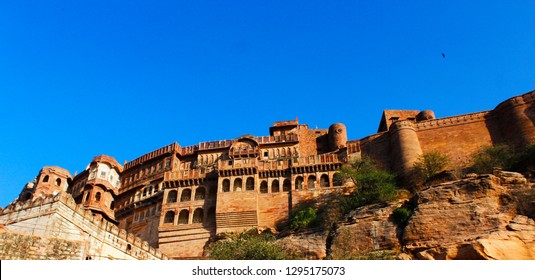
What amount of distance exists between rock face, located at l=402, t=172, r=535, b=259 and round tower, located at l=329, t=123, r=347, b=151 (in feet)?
59.9

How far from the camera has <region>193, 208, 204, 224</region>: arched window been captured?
39719mm

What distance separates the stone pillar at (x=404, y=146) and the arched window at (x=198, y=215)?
16636 mm

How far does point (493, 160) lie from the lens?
33.1 metres

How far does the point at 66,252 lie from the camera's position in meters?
18.9

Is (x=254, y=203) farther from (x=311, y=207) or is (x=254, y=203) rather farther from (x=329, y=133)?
(x=329, y=133)

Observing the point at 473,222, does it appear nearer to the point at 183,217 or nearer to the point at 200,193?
the point at 183,217

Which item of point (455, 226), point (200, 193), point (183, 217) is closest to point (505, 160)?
point (455, 226)

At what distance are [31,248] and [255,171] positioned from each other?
24.8m

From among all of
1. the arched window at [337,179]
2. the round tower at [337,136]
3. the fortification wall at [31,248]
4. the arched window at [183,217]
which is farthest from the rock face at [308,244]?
the round tower at [337,136]

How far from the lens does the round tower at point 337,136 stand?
46.7 m

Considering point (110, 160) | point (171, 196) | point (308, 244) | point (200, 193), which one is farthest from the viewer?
point (110, 160)

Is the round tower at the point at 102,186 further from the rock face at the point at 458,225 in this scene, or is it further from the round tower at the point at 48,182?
the rock face at the point at 458,225

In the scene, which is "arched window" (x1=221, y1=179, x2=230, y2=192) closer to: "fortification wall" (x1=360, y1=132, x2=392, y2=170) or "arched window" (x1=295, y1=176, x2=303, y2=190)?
"arched window" (x1=295, y1=176, x2=303, y2=190)

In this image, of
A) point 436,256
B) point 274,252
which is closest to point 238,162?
point 274,252
